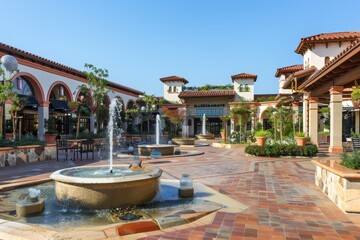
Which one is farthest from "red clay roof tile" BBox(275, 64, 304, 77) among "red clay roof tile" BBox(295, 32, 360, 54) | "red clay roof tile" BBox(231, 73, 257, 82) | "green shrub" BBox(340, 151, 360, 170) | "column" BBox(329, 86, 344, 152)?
"green shrub" BBox(340, 151, 360, 170)

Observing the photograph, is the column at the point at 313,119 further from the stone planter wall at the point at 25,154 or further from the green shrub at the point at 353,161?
the stone planter wall at the point at 25,154

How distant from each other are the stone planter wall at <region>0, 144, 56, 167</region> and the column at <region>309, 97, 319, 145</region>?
574 inches

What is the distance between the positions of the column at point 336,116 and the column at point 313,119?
8.50 ft

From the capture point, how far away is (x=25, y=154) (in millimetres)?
11859

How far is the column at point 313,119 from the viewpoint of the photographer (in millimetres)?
16766

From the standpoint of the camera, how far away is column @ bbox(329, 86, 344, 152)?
13548 millimetres

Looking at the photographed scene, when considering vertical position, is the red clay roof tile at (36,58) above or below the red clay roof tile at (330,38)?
below

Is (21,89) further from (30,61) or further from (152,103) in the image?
(152,103)

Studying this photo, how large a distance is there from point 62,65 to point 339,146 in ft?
67.4

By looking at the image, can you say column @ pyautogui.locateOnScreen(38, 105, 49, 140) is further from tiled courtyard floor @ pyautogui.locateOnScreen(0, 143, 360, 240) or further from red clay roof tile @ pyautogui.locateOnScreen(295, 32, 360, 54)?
red clay roof tile @ pyautogui.locateOnScreen(295, 32, 360, 54)

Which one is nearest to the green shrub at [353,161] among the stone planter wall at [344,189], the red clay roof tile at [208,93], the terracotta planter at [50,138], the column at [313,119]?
the stone planter wall at [344,189]

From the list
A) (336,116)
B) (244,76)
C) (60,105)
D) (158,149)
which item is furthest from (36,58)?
(244,76)

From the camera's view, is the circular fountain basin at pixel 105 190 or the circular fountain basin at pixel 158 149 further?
the circular fountain basin at pixel 158 149

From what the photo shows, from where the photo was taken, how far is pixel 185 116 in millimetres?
36938
